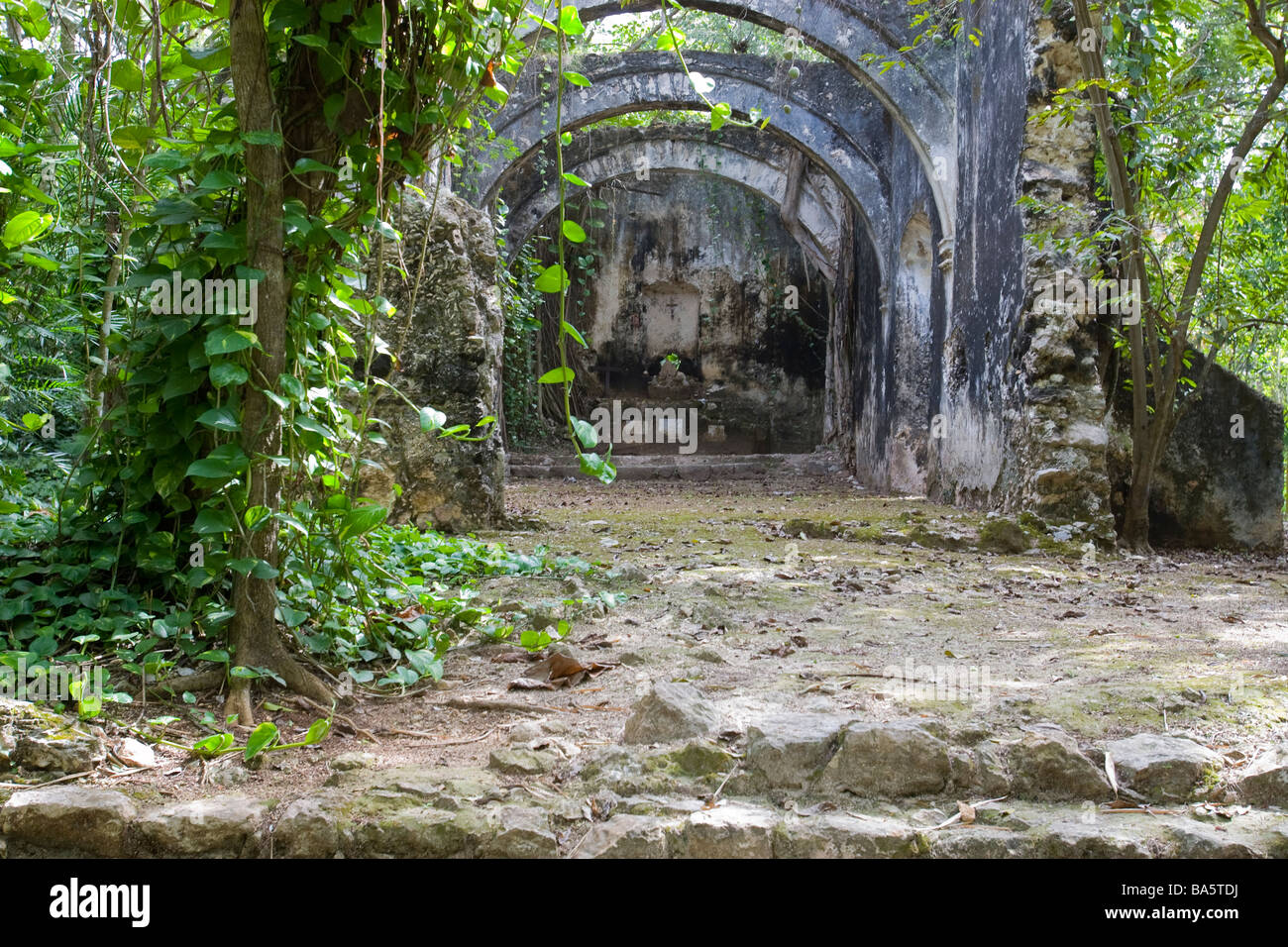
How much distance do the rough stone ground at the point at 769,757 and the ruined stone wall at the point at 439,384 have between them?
1.72 meters

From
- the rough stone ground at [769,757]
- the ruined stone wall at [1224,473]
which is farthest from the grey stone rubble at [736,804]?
the ruined stone wall at [1224,473]

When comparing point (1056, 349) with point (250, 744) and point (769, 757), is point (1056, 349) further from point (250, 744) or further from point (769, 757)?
point (250, 744)

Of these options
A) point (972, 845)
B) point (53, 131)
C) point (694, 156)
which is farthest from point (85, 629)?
point (694, 156)

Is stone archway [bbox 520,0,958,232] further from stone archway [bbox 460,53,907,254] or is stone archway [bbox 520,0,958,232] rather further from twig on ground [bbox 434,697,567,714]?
twig on ground [bbox 434,697,567,714]

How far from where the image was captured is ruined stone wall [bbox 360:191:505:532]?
502cm

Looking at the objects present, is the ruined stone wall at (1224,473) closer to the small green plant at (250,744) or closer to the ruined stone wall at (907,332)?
the ruined stone wall at (907,332)

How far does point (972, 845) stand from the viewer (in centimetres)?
170

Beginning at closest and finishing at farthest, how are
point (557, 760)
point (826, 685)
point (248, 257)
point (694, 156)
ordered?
point (557, 760), point (248, 257), point (826, 685), point (694, 156)

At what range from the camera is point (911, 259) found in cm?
1030

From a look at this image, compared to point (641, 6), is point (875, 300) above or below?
below

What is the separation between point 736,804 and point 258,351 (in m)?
1.42

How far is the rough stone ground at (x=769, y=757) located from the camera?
172 centimetres

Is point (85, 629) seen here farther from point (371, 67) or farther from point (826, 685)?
point (826, 685)

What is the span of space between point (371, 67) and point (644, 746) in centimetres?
163
